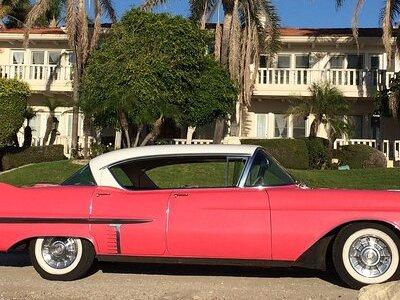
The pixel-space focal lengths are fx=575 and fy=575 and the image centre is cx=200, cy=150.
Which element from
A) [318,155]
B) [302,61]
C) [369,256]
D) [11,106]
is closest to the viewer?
[369,256]

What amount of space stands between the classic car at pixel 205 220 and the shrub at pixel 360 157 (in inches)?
619

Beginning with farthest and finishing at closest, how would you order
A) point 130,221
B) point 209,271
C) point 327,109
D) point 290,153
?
point 327,109 < point 290,153 < point 209,271 < point 130,221

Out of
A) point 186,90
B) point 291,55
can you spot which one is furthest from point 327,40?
point 186,90

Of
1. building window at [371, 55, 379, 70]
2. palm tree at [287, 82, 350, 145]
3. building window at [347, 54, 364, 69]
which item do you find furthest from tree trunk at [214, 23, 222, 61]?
building window at [371, 55, 379, 70]

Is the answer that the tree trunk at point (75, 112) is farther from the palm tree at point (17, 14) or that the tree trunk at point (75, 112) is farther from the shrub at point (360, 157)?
the palm tree at point (17, 14)

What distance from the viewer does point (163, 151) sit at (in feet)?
20.9

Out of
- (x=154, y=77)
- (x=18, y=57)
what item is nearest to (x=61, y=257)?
(x=154, y=77)

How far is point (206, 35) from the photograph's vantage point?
22375 mm

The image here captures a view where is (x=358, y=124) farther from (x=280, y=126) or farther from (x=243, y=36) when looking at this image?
(x=243, y=36)

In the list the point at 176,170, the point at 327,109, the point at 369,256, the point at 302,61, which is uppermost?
the point at 302,61

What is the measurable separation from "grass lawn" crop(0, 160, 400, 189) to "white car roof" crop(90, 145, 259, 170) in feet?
29.6

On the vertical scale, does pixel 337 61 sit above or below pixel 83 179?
above

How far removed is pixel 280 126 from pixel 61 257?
2101 centimetres

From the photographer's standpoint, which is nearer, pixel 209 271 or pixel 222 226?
pixel 222 226
